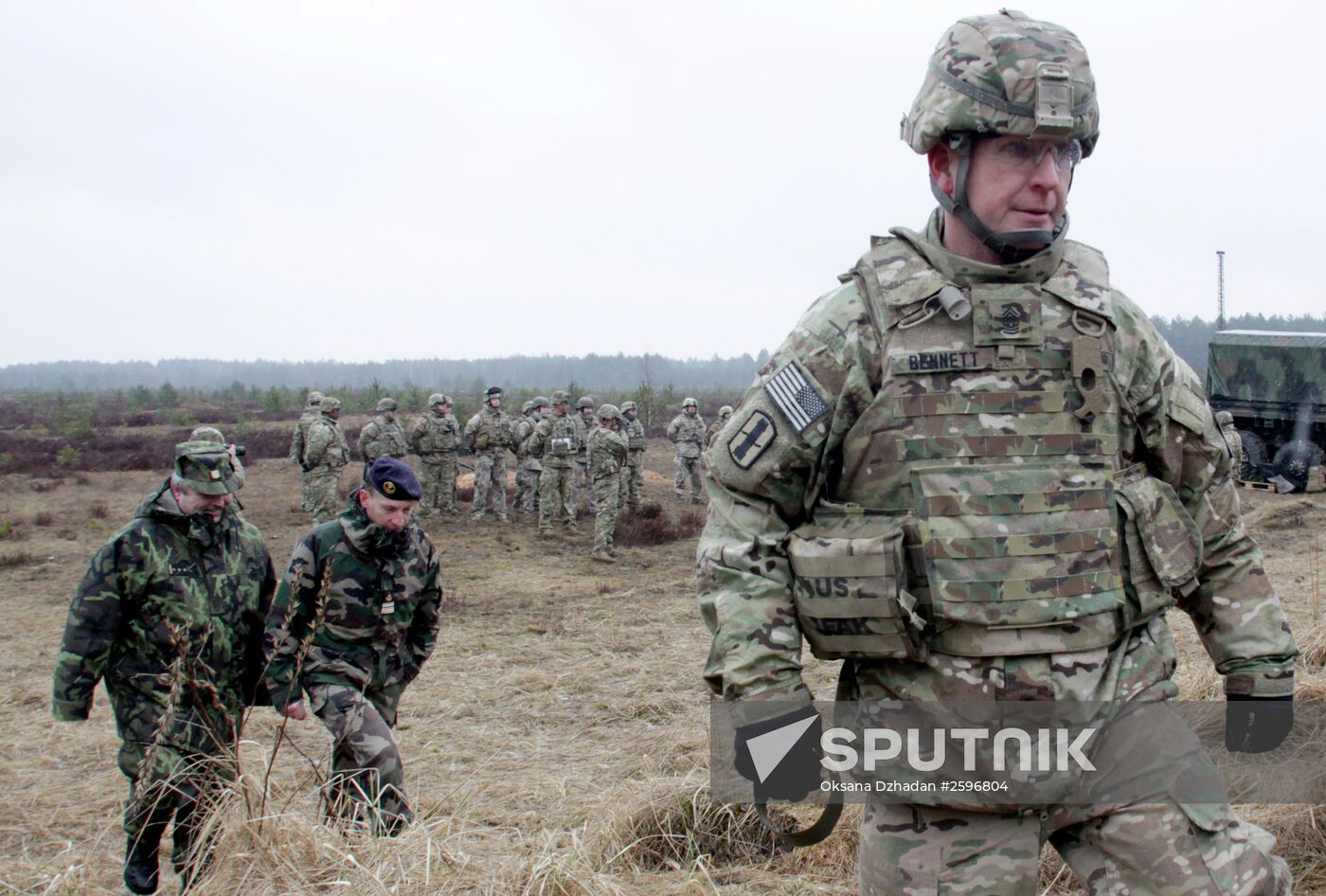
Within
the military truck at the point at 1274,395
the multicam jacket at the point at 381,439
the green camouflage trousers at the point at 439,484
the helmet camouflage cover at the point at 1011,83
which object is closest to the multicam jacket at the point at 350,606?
the helmet camouflage cover at the point at 1011,83

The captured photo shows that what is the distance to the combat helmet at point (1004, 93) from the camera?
204 centimetres

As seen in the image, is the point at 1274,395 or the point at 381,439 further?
the point at 1274,395

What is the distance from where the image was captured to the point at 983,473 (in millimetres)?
Result: 2023

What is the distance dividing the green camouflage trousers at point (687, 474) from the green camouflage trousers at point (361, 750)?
15256 mm

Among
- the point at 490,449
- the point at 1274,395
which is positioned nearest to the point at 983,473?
the point at 490,449

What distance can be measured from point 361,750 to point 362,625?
1.76ft

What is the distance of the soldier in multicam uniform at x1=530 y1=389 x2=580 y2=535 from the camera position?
15.7 m

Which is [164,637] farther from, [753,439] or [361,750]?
[753,439]

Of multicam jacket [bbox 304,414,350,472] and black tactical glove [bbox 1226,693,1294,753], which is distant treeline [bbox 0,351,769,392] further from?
black tactical glove [bbox 1226,693,1294,753]

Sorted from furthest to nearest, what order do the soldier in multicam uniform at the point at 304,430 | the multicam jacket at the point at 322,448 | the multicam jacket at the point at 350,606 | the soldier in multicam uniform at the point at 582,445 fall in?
the soldier in multicam uniform at the point at 582,445 < the soldier in multicam uniform at the point at 304,430 < the multicam jacket at the point at 322,448 < the multicam jacket at the point at 350,606

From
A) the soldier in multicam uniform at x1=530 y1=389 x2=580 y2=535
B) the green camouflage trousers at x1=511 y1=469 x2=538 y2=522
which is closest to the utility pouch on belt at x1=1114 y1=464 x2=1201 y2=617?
the soldier in multicam uniform at x1=530 y1=389 x2=580 y2=535

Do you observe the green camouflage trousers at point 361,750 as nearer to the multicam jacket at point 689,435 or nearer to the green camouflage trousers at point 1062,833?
the green camouflage trousers at point 1062,833

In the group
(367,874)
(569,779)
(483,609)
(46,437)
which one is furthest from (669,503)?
(46,437)

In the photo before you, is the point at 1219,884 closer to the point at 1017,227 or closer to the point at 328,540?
the point at 1017,227
